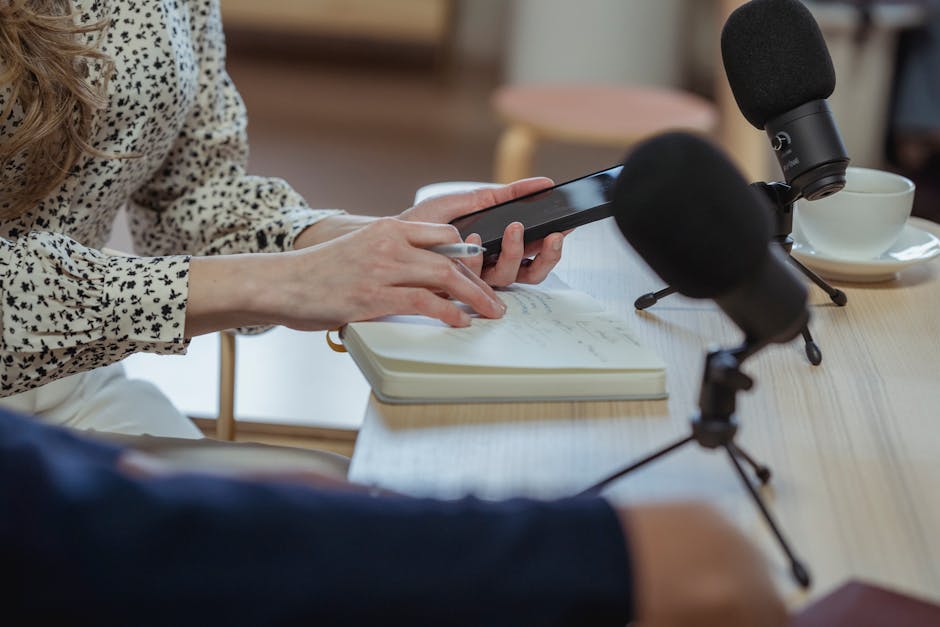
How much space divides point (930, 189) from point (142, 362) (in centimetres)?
213

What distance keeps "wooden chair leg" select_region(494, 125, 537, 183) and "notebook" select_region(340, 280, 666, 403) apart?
4.32 ft

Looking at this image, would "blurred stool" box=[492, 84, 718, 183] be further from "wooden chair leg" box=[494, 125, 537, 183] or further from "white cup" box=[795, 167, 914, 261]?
"white cup" box=[795, 167, 914, 261]

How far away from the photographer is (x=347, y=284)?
2.52 feet

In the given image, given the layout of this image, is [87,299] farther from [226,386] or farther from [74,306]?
[226,386]

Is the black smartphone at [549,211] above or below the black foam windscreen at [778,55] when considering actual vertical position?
below

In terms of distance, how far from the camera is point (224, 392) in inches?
45.4

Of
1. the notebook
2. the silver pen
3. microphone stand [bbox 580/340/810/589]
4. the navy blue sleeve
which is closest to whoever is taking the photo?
the navy blue sleeve

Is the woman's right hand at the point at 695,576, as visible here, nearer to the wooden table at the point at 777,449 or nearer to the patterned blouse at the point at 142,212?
the wooden table at the point at 777,449

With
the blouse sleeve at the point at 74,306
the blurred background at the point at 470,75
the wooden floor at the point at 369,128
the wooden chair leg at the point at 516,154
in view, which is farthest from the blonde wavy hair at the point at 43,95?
the wooden floor at the point at 369,128

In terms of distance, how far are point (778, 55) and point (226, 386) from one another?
2.12 ft

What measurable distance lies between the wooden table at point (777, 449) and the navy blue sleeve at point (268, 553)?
0.06 m

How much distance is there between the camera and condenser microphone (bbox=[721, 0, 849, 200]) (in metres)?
0.80

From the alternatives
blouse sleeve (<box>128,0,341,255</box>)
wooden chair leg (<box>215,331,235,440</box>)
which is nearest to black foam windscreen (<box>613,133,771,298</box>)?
blouse sleeve (<box>128,0,341,255</box>)

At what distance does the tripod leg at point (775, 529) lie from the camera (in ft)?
1.67
